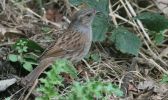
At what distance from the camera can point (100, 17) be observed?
229 inches

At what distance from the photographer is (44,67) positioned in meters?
5.14

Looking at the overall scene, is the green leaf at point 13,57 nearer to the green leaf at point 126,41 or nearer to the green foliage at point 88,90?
the green leaf at point 126,41

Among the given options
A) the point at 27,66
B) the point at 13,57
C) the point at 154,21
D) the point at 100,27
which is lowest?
the point at 154,21

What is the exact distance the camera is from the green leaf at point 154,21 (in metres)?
5.82

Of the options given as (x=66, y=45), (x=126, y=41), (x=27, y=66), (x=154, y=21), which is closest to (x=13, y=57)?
(x=27, y=66)

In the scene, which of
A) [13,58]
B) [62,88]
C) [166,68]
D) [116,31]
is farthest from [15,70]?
[166,68]

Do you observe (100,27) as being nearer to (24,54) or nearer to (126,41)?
(126,41)

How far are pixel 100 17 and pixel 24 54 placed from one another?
2.95ft

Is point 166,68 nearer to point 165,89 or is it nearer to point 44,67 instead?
point 165,89

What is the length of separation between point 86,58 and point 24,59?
70 cm

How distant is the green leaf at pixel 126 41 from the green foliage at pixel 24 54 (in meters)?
0.79

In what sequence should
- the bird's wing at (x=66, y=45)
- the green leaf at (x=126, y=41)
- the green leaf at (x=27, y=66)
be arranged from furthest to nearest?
the green leaf at (x=126, y=41) < the bird's wing at (x=66, y=45) < the green leaf at (x=27, y=66)

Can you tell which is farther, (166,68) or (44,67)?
(166,68)

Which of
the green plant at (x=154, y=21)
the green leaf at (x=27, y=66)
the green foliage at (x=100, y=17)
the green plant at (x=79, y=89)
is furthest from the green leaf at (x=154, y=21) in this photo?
the green plant at (x=79, y=89)
